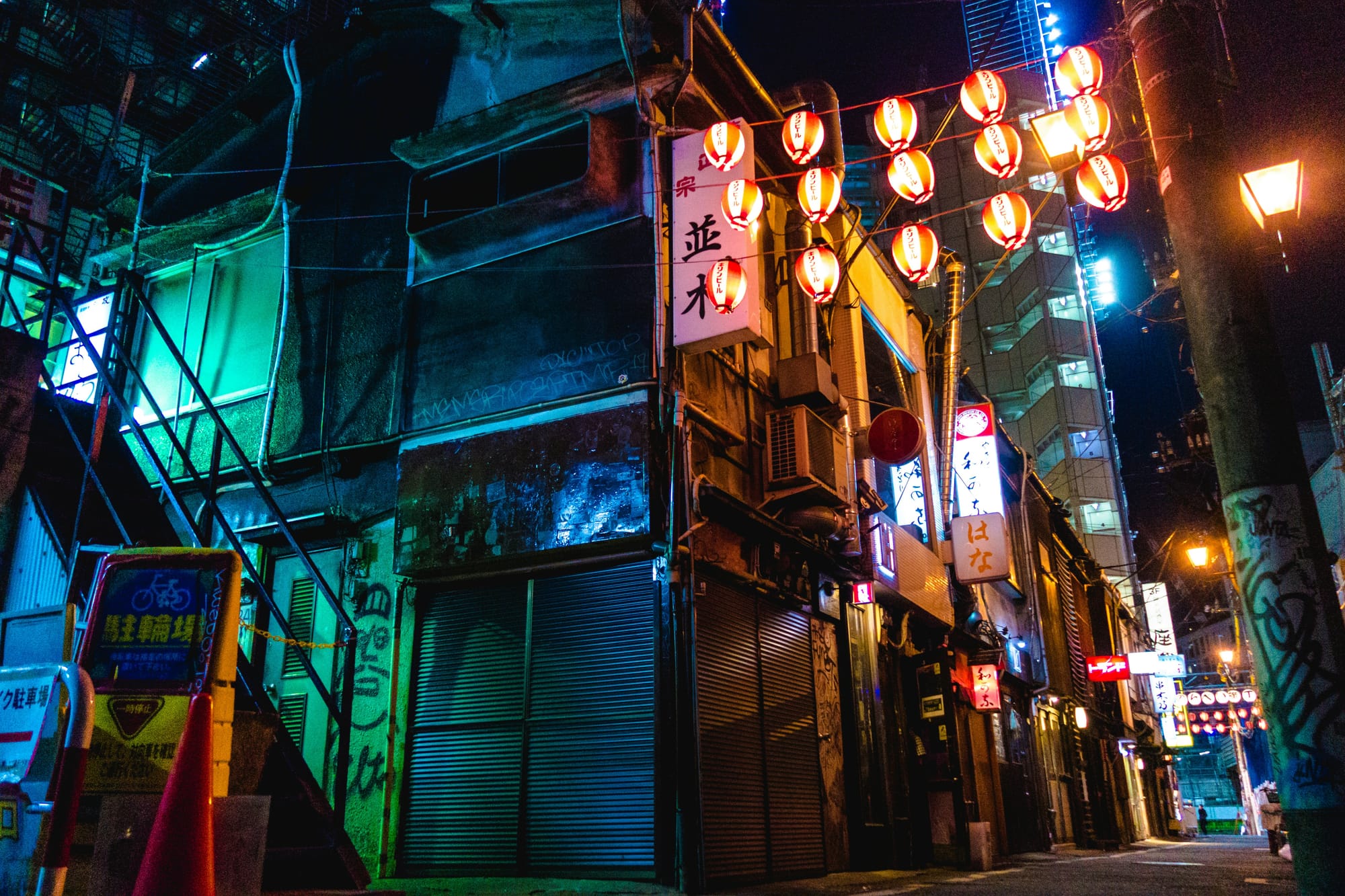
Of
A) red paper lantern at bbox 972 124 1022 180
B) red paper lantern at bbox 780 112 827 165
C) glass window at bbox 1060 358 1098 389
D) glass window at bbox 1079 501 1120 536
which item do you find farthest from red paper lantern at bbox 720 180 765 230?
glass window at bbox 1079 501 1120 536

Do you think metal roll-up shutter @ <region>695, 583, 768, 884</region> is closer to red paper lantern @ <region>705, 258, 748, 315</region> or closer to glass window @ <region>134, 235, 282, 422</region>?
red paper lantern @ <region>705, 258, 748, 315</region>

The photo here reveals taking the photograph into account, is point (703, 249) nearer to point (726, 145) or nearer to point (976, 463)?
point (726, 145)

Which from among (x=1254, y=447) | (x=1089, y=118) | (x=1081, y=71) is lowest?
(x=1254, y=447)

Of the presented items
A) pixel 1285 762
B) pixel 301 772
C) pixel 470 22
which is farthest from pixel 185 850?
pixel 470 22

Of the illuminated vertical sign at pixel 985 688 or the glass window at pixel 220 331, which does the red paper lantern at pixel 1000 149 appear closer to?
the glass window at pixel 220 331

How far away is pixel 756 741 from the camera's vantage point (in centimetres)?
1120

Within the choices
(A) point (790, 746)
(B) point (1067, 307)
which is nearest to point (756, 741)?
(A) point (790, 746)

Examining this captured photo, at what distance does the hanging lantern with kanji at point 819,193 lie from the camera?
12.1 metres


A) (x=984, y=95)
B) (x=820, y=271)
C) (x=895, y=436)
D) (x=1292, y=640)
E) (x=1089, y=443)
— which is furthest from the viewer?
(x=1089, y=443)

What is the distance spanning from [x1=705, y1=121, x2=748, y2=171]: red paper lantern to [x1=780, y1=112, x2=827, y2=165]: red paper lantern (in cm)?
128

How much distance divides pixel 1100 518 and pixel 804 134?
41489 millimetres

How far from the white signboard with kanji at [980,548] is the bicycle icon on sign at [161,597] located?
49.3 feet

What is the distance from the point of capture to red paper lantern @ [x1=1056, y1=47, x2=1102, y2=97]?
11.7m

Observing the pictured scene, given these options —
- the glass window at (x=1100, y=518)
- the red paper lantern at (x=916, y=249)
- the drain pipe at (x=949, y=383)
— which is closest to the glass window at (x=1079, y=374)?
the glass window at (x=1100, y=518)
